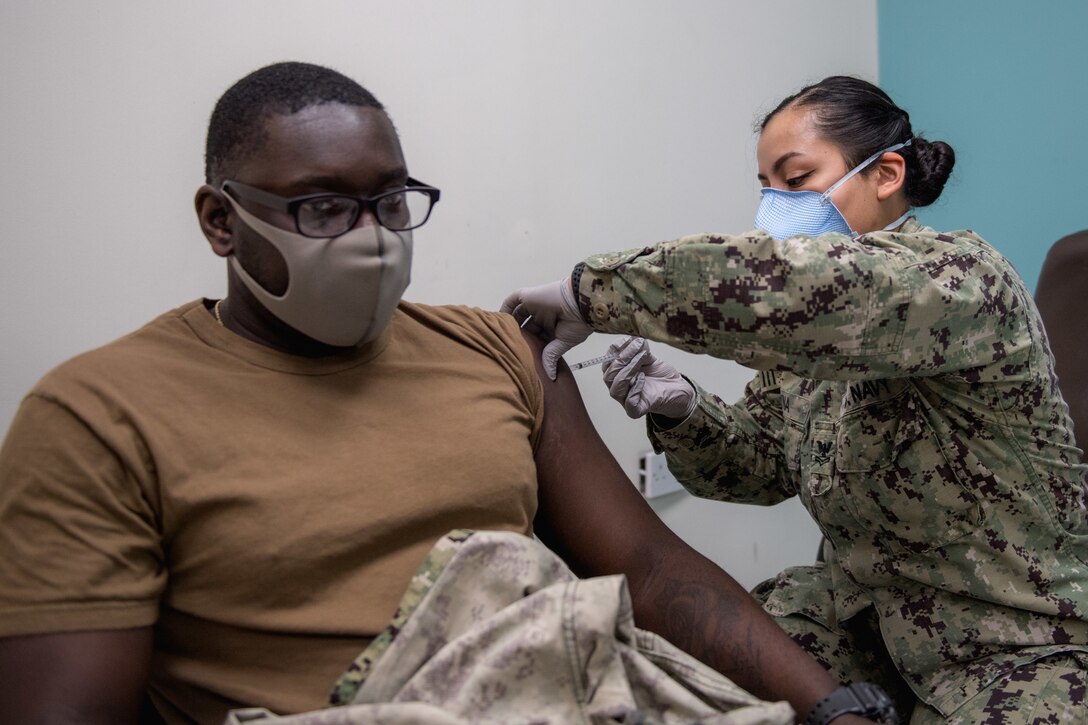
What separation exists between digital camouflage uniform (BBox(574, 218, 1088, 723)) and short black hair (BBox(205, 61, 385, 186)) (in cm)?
46

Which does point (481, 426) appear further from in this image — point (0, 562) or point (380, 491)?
point (0, 562)

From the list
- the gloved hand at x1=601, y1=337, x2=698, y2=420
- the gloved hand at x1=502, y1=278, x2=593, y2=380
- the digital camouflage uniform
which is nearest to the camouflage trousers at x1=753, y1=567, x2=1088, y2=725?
the digital camouflage uniform

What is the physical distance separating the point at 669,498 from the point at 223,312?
1.39 meters

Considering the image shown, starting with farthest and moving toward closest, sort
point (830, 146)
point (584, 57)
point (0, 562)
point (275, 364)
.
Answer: point (584, 57), point (830, 146), point (275, 364), point (0, 562)

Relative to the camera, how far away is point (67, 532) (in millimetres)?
898

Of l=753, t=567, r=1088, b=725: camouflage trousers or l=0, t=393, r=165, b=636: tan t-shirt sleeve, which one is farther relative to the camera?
l=753, t=567, r=1088, b=725: camouflage trousers

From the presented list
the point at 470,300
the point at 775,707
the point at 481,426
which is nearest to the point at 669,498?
the point at 470,300

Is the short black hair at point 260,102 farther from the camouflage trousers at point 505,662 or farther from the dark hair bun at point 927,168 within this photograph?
the dark hair bun at point 927,168

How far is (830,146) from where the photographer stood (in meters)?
1.60

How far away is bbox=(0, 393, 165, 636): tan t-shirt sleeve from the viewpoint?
88 cm

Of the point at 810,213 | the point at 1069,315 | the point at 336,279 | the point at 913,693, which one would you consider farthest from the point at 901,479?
the point at 336,279

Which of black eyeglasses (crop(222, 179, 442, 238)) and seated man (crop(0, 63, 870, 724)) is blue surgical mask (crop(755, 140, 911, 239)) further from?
black eyeglasses (crop(222, 179, 442, 238))

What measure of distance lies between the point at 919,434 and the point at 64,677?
3.85 ft

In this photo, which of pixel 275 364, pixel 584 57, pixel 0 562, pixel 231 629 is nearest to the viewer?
pixel 0 562
